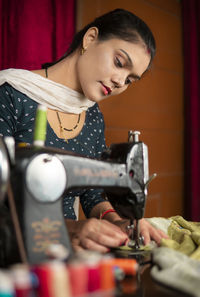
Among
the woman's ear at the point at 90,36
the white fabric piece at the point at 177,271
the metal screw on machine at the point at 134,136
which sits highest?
the woman's ear at the point at 90,36

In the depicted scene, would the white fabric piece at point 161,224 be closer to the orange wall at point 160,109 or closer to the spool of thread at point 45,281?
the spool of thread at point 45,281

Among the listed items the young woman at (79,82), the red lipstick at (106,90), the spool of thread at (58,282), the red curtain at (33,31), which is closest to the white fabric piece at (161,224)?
the young woman at (79,82)

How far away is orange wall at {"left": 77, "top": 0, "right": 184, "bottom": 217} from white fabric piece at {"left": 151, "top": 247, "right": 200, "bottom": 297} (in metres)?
1.56

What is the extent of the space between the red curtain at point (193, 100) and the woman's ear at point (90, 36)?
166 cm

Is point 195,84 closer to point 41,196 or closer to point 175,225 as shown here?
point 175,225

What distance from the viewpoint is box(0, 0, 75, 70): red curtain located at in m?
1.66

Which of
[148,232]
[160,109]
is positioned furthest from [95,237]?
[160,109]

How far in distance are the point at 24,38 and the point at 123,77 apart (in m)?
0.74

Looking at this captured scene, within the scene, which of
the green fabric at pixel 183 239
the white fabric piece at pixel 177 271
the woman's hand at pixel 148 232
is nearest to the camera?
the white fabric piece at pixel 177 271

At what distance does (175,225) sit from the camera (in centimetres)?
98

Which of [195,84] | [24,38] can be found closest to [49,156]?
[24,38]

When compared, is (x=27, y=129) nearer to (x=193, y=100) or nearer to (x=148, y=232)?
(x=148, y=232)

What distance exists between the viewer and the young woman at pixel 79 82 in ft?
3.85

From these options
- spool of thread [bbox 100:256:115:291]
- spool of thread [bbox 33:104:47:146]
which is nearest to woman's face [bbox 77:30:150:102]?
spool of thread [bbox 33:104:47:146]
